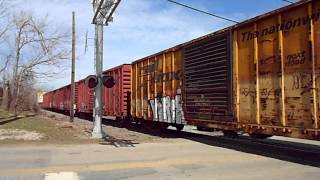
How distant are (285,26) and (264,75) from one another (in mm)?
1496

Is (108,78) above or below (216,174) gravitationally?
above

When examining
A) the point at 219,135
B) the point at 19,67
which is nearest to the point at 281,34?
the point at 219,135

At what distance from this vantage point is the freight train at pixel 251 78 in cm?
1143

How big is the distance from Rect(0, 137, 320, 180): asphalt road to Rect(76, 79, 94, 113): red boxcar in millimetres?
18843

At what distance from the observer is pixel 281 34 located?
12.3 m

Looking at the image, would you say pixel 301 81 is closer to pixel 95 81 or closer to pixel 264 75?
pixel 264 75

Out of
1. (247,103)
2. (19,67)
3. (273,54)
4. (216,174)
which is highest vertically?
(19,67)

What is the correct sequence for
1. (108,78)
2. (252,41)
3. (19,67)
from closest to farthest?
(252,41)
(108,78)
(19,67)

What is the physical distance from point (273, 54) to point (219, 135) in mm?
9576

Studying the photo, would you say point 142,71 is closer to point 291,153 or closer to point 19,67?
point 291,153

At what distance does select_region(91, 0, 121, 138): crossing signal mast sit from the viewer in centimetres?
1873

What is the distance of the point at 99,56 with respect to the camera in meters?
19.6

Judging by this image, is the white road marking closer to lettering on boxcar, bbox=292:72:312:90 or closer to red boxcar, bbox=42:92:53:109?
lettering on boxcar, bbox=292:72:312:90

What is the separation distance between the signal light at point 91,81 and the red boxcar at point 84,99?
47.3ft
